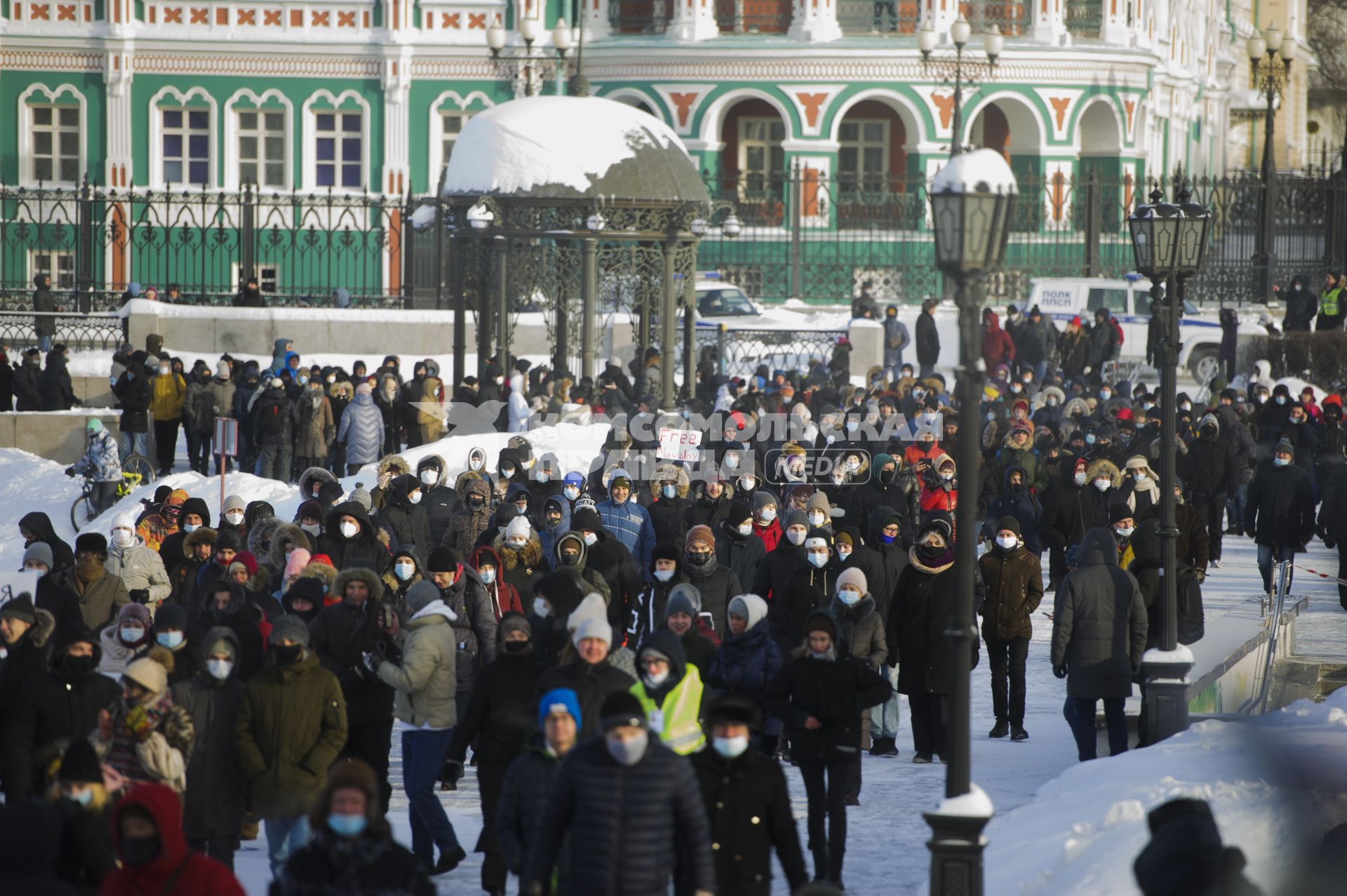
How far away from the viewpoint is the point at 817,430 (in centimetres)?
2105

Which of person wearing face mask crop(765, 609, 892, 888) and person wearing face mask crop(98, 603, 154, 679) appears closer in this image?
person wearing face mask crop(765, 609, 892, 888)

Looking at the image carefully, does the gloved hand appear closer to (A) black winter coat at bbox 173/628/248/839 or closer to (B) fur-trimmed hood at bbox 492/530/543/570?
(A) black winter coat at bbox 173/628/248/839

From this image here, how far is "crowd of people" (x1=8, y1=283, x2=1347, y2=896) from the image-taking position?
289 inches

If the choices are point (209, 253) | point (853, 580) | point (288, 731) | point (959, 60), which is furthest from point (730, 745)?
point (209, 253)

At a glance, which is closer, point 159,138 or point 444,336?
point 444,336

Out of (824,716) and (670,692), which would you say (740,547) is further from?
(670,692)

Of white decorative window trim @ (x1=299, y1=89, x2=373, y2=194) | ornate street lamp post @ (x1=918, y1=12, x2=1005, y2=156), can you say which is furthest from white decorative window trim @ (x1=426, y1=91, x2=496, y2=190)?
ornate street lamp post @ (x1=918, y1=12, x2=1005, y2=156)

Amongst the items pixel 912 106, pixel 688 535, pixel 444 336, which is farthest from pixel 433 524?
pixel 912 106

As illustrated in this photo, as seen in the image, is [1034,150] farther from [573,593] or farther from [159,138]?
[573,593]

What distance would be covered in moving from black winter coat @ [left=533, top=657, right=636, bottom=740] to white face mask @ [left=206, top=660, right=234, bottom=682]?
1340 mm

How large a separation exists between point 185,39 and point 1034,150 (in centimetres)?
1747

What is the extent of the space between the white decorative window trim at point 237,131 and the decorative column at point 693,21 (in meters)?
8.14

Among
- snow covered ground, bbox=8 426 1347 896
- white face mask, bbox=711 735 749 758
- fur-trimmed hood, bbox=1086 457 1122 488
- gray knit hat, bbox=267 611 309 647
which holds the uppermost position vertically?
gray knit hat, bbox=267 611 309 647

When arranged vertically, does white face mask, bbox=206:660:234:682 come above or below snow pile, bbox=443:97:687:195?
below
